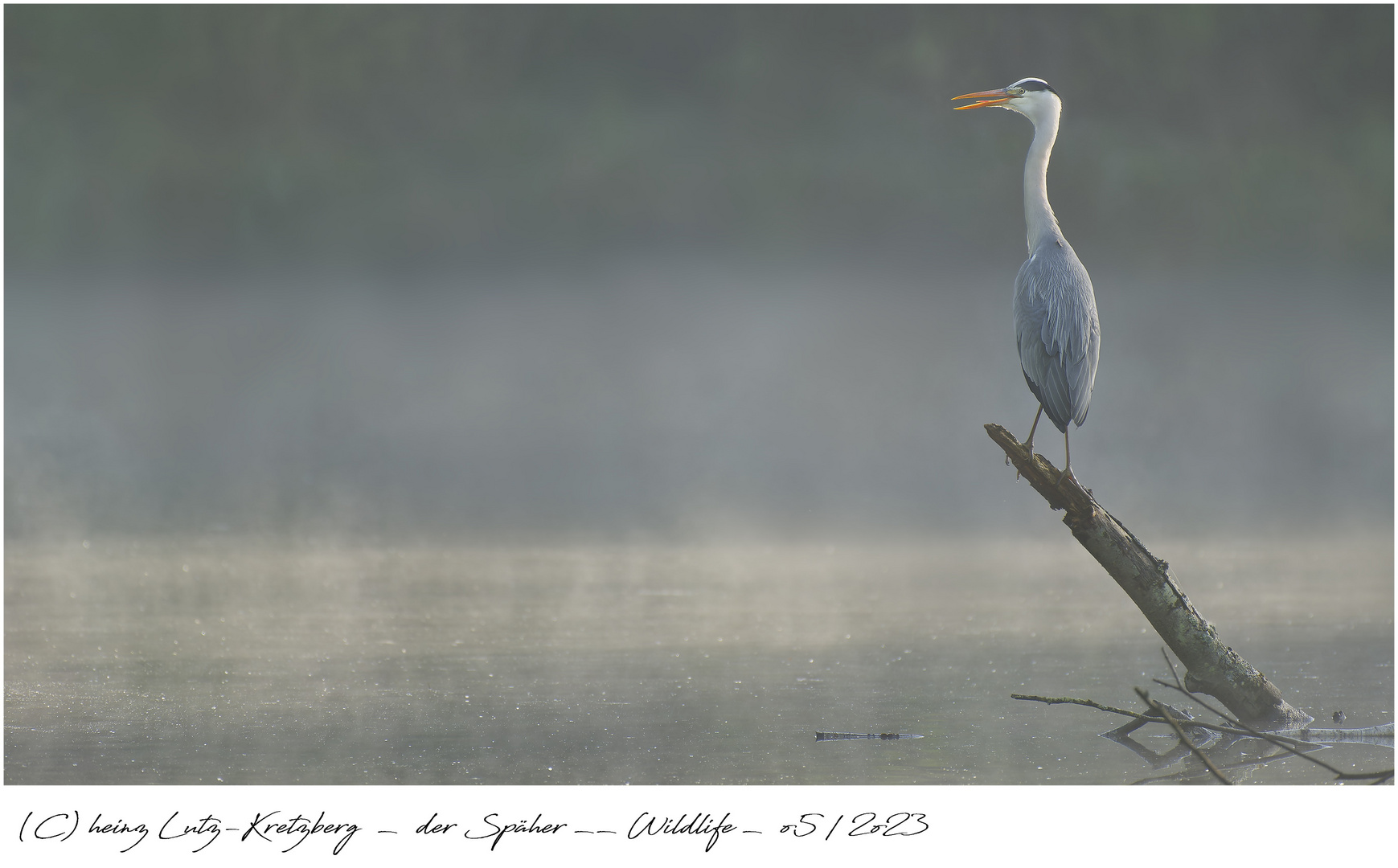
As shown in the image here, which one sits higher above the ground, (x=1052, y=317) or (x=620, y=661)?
(x=1052, y=317)

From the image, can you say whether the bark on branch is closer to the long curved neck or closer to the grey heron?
the grey heron

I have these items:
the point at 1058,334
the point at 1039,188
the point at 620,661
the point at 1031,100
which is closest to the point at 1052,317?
the point at 1058,334

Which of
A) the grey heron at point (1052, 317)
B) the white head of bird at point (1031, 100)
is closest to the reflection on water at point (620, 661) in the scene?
the grey heron at point (1052, 317)

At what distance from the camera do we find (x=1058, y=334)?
409 cm

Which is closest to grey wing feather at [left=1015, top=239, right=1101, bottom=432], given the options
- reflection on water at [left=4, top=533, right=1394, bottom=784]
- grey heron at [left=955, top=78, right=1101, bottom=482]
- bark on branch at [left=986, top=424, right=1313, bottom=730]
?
grey heron at [left=955, top=78, right=1101, bottom=482]

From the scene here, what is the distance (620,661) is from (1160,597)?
220cm

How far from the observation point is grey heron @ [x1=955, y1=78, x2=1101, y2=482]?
4070 mm

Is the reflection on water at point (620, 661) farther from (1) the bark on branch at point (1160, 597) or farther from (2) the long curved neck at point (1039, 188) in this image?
(2) the long curved neck at point (1039, 188)

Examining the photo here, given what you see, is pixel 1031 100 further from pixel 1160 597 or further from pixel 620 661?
pixel 620 661

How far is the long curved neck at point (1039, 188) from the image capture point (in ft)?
14.4

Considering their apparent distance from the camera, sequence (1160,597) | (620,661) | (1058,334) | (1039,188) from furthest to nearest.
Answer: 1. (620,661)
2. (1039,188)
3. (1058,334)
4. (1160,597)

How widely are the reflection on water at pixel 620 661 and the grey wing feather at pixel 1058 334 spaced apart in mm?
1087

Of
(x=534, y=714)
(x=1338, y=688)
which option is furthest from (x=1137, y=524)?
(x=534, y=714)

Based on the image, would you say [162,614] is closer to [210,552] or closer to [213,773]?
[210,552]
